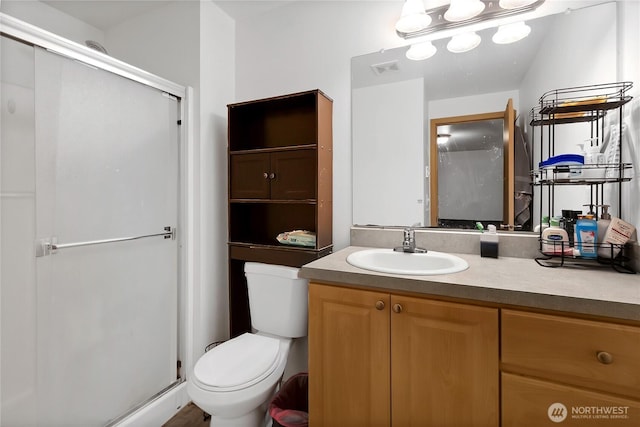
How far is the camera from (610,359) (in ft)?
2.54

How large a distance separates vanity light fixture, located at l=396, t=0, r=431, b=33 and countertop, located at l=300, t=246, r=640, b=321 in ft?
3.85

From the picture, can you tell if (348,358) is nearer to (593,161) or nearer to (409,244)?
(409,244)

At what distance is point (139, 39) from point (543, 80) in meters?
2.45

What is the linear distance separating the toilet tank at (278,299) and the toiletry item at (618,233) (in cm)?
125

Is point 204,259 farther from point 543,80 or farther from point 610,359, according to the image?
point 543,80

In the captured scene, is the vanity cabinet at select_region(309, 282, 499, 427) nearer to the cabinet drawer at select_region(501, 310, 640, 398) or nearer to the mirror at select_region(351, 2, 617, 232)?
the cabinet drawer at select_region(501, 310, 640, 398)

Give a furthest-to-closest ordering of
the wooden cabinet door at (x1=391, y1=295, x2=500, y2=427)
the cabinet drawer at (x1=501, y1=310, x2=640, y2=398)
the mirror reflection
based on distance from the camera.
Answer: the mirror reflection → the wooden cabinet door at (x1=391, y1=295, x2=500, y2=427) → the cabinet drawer at (x1=501, y1=310, x2=640, y2=398)

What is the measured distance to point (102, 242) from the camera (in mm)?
1460

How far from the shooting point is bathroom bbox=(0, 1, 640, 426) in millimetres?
1700

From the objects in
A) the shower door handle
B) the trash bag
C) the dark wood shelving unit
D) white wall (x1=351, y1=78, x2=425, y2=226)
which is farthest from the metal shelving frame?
the shower door handle

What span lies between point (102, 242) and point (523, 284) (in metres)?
1.81

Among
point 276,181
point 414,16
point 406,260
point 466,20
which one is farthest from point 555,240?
point 276,181

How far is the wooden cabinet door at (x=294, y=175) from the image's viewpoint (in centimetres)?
161

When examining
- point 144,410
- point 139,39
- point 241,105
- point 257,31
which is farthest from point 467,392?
point 139,39
